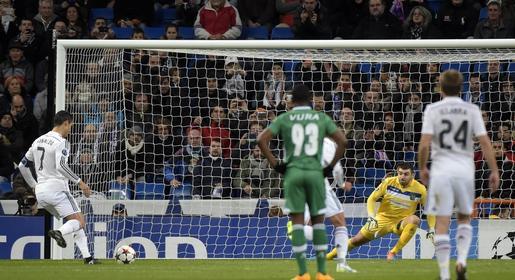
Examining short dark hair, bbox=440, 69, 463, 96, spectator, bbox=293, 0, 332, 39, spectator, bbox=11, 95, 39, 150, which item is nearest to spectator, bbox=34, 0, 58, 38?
→ spectator, bbox=11, 95, 39, 150

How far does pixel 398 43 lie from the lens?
1645cm

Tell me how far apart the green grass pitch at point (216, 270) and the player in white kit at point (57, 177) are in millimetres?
443

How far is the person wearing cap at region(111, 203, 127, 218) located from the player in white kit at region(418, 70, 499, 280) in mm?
8006

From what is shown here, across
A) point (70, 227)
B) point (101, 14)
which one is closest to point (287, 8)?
point (101, 14)

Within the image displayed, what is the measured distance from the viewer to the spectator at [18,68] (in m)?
20.1

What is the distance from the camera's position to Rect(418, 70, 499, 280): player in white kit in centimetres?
1009

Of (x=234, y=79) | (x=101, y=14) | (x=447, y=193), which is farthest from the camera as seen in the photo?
(x=101, y=14)

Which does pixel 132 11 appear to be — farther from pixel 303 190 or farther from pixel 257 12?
pixel 303 190

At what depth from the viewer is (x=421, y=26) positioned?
19984 mm

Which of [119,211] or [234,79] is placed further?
[234,79]

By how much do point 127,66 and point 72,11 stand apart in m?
2.58

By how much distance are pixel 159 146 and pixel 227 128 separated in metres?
1.14

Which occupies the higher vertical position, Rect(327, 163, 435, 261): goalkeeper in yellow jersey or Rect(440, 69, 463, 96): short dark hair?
Rect(440, 69, 463, 96): short dark hair

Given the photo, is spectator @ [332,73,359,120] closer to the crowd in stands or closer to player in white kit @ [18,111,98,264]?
the crowd in stands
